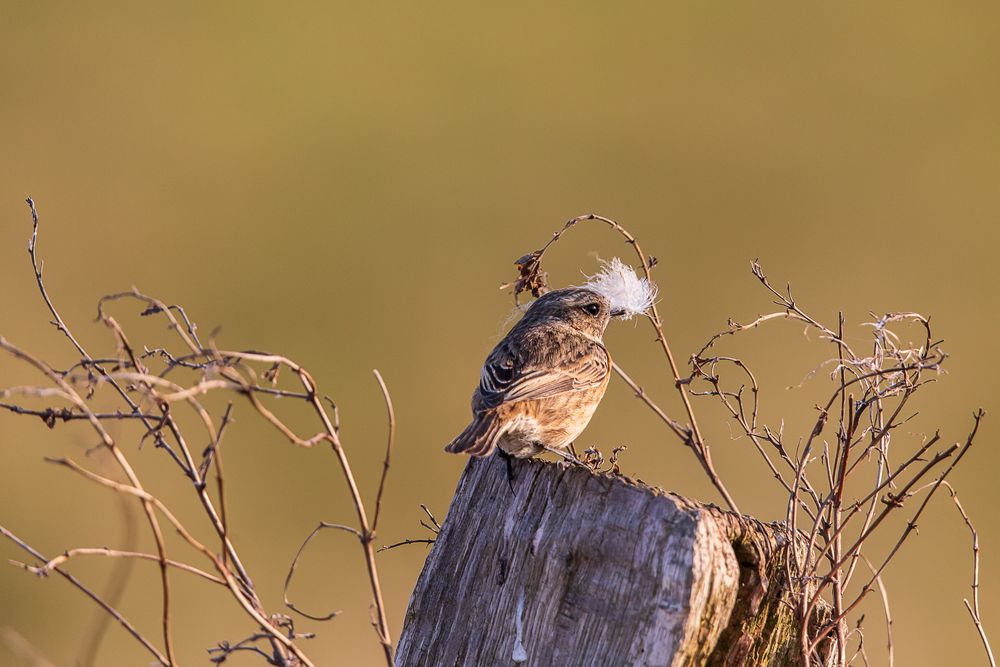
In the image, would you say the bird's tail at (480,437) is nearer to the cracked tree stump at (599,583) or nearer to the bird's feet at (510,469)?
the bird's feet at (510,469)

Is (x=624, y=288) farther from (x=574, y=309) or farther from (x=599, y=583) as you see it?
(x=599, y=583)

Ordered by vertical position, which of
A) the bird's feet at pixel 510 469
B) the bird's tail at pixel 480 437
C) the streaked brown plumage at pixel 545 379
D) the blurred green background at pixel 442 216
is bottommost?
the bird's feet at pixel 510 469

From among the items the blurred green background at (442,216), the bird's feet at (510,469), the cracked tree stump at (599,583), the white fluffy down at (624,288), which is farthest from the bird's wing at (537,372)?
the blurred green background at (442,216)

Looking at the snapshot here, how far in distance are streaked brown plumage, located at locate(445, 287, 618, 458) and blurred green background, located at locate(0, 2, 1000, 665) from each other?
505 centimetres

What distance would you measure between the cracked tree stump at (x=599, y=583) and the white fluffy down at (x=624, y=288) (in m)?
1.36

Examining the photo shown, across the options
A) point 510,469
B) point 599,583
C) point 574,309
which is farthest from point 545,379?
point 599,583

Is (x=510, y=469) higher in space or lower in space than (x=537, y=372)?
lower

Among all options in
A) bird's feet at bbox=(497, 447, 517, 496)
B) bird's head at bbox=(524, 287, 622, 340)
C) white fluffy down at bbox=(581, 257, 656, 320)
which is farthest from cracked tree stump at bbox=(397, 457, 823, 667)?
bird's head at bbox=(524, 287, 622, 340)

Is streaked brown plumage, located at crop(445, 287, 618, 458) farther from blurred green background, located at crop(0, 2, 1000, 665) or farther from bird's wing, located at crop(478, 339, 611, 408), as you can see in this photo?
blurred green background, located at crop(0, 2, 1000, 665)

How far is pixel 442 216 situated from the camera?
17.1 m

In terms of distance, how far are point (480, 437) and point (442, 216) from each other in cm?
1302

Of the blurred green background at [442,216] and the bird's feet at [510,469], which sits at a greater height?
the blurred green background at [442,216]

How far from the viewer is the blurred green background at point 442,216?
40.1ft

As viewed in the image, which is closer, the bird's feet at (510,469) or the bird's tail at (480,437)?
the bird's feet at (510,469)
